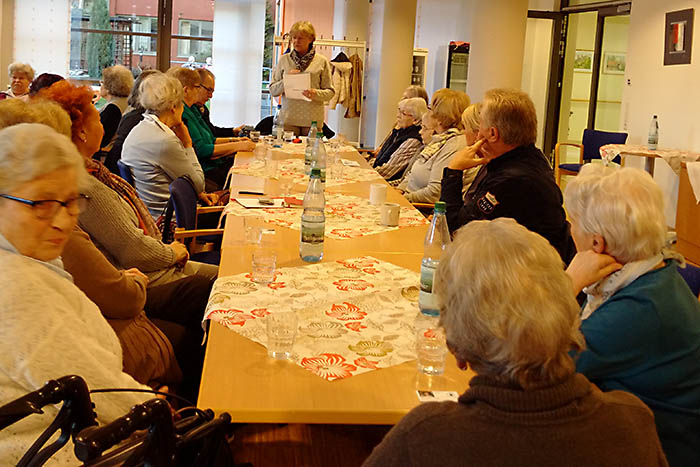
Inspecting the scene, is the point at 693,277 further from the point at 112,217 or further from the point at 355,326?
the point at 112,217

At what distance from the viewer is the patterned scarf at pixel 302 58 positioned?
24.7ft

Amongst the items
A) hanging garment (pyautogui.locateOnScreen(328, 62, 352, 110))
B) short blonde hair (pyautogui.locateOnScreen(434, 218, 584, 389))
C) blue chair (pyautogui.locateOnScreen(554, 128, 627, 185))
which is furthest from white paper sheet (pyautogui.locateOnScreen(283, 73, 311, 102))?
short blonde hair (pyautogui.locateOnScreen(434, 218, 584, 389))

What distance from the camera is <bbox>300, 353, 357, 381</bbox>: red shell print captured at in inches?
68.2

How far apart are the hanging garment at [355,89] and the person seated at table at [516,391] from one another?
11.0 metres

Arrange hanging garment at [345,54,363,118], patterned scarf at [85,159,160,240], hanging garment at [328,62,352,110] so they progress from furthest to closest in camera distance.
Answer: hanging garment at [345,54,363,118]
hanging garment at [328,62,352,110]
patterned scarf at [85,159,160,240]

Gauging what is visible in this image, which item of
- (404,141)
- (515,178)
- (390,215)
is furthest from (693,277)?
(404,141)

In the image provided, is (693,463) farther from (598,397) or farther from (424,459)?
(424,459)

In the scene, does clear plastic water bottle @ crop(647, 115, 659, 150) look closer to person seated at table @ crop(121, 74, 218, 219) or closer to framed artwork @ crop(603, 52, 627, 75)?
framed artwork @ crop(603, 52, 627, 75)

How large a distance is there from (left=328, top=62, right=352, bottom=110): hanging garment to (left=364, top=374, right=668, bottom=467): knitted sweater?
33.9 ft

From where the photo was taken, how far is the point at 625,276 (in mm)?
1811

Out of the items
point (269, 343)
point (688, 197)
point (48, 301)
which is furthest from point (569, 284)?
point (688, 197)

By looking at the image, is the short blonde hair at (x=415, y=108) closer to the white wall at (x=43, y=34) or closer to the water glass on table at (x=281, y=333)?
the water glass on table at (x=281, y=333)

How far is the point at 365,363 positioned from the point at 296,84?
19.9 ft

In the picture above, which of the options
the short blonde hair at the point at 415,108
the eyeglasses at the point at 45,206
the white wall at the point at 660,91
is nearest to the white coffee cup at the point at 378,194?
the eyeglasses at the point at 45,206
